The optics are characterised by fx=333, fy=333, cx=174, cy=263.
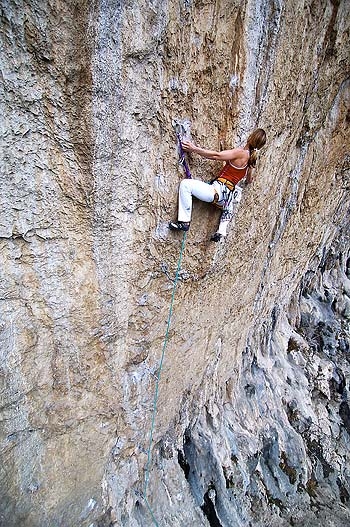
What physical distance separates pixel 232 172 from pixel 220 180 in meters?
0.14

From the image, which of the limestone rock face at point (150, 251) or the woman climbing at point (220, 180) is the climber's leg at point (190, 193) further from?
the limestone rock face at point (150, 251)

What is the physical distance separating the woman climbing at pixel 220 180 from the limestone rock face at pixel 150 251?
0.14m

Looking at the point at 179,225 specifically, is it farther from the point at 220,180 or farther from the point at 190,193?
the point at 220,180

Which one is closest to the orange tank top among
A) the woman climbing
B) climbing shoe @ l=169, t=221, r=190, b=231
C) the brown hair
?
the woman climbing

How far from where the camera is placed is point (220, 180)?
327cm

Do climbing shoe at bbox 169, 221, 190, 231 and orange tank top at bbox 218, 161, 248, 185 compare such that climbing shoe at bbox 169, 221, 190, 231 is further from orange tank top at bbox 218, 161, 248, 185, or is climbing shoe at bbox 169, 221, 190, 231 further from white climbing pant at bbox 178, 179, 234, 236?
orange tank top at bbox 218, 161, 248, 185

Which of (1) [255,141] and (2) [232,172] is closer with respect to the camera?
(1) [255,141]

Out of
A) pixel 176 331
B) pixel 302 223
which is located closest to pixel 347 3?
pixel 302 223

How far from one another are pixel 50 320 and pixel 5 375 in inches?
24.7

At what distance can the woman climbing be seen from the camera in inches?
122

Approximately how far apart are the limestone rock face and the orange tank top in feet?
0.49

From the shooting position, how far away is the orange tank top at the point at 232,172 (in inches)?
127

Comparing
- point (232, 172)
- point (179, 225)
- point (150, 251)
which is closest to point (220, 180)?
point (232, 172)

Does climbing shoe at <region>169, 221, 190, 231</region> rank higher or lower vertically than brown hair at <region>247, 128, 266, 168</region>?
lower
